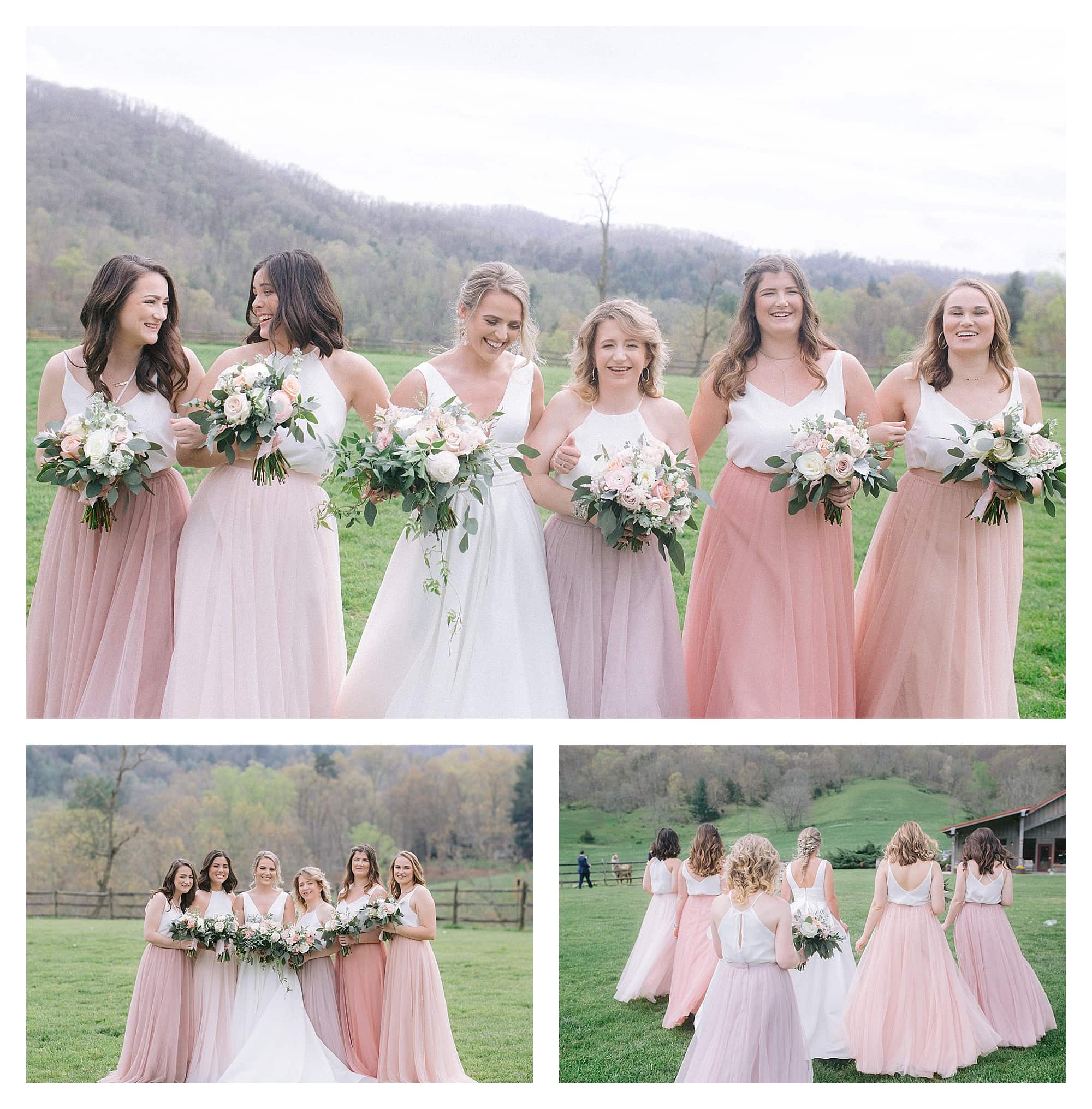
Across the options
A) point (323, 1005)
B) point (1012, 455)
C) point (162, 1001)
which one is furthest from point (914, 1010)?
point (162, 1001)

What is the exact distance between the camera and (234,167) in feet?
39.7

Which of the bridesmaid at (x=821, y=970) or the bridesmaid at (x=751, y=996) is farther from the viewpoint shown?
the bridesmaid at (x=821, y=970)

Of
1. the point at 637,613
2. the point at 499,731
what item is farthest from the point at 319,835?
the point at 637,613

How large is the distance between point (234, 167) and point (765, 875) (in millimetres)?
9709

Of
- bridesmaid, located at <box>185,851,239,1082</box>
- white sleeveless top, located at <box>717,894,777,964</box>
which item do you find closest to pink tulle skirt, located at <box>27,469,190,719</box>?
bridesmaid, located at <box>185,851,239,1082</box>

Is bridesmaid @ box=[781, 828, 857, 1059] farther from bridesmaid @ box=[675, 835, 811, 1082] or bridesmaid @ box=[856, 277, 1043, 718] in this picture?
bridesmaid @ box=[856, 277, 1043, 718]

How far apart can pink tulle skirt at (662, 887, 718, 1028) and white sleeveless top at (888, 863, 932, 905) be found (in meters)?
0.92

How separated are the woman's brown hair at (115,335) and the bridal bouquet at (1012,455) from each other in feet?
12.9

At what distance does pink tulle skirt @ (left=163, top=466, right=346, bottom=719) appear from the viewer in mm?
5641

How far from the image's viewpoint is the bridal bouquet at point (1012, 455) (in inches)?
226

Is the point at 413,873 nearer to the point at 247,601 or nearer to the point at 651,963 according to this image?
the point at 651,963

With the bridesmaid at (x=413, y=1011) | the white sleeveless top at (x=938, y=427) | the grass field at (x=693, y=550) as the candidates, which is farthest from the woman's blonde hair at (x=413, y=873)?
the grass field at (x=693, y=550)

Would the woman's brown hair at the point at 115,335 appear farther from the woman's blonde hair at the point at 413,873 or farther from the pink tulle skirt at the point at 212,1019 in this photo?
the pink tulle skirt at the point at 212,1019
